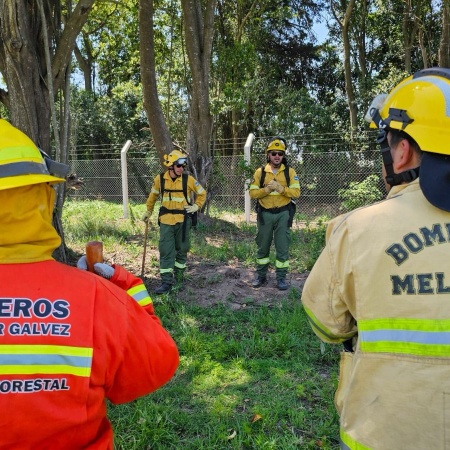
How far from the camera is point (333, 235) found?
1344 millimetres

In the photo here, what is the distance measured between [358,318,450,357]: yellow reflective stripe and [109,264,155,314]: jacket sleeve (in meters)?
0.66

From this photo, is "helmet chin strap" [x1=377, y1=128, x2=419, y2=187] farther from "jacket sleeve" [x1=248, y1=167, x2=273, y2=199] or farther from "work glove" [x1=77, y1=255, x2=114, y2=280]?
"jacket sleeve" [x1=248, y1=167, x2=273, y2=199]

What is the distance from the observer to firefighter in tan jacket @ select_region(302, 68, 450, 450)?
1.16 metres

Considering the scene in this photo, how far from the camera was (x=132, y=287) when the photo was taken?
4.85 feet

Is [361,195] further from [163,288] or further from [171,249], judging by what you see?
[163,288]

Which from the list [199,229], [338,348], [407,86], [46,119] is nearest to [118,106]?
[199,229]

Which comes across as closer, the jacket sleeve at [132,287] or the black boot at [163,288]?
the jacket sleeve at [132,287]

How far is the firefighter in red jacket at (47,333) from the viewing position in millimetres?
1198

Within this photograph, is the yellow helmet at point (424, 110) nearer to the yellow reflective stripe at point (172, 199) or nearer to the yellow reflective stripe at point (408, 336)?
the yellow reflective stripe at point (408, 336)

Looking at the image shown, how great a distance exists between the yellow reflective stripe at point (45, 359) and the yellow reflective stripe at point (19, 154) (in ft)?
1.64

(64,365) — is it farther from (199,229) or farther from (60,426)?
(199,229)

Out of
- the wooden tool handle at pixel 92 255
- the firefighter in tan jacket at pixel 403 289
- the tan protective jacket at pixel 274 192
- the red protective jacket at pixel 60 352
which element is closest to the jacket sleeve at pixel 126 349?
the red protective jacket at pixel 60 352

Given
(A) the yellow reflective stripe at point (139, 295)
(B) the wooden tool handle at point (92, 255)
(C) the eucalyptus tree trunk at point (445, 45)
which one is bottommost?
(A) the yellow reflective stripe at point (139, 295)

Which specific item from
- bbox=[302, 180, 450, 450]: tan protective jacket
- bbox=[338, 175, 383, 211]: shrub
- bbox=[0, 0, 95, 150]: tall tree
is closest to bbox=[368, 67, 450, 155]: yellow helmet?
bbox=[302, 180, 450, 450]: tan protective jacket
